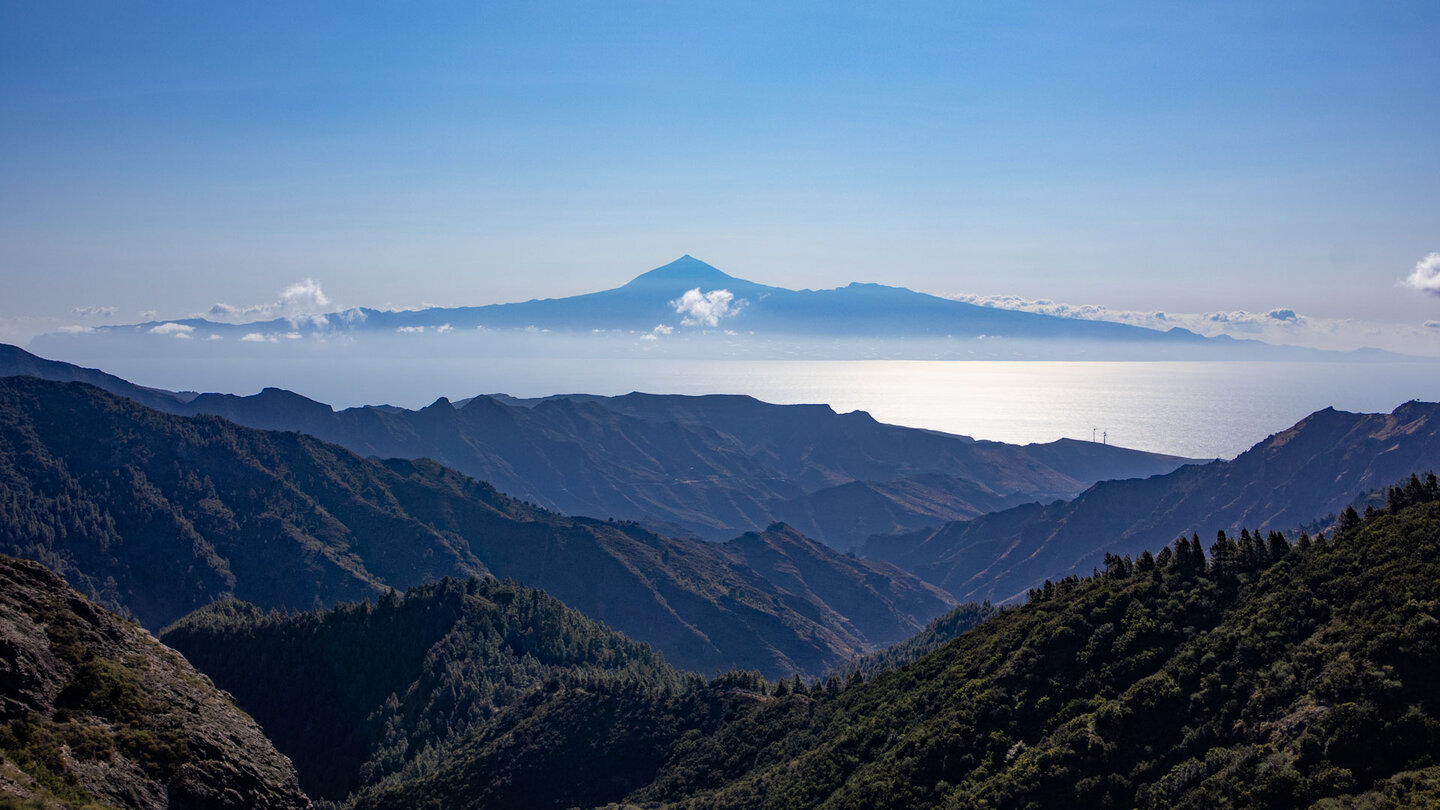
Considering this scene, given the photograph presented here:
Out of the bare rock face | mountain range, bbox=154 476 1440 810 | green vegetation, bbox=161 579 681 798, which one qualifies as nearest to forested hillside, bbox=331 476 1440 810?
mountain range, bbox=154 476 1440 810

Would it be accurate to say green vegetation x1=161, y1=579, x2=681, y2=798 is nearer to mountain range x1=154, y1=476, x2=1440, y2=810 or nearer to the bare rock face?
mountain range x1=154, y1=476, x2=1440, y2=810

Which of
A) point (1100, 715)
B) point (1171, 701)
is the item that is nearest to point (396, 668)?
point (1100, 715)

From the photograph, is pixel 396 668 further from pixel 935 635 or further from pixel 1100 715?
pixel 1100 715

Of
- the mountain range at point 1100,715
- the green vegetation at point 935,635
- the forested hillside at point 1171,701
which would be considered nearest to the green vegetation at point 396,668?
the mountain range at point 1100,715

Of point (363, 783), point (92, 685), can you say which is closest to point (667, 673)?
point (363, 783)

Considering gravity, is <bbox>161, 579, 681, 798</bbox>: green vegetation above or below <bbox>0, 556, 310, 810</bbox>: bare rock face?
below

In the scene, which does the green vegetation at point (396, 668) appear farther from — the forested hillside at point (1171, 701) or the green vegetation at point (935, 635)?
the forested hillside at point (1171, 701)
